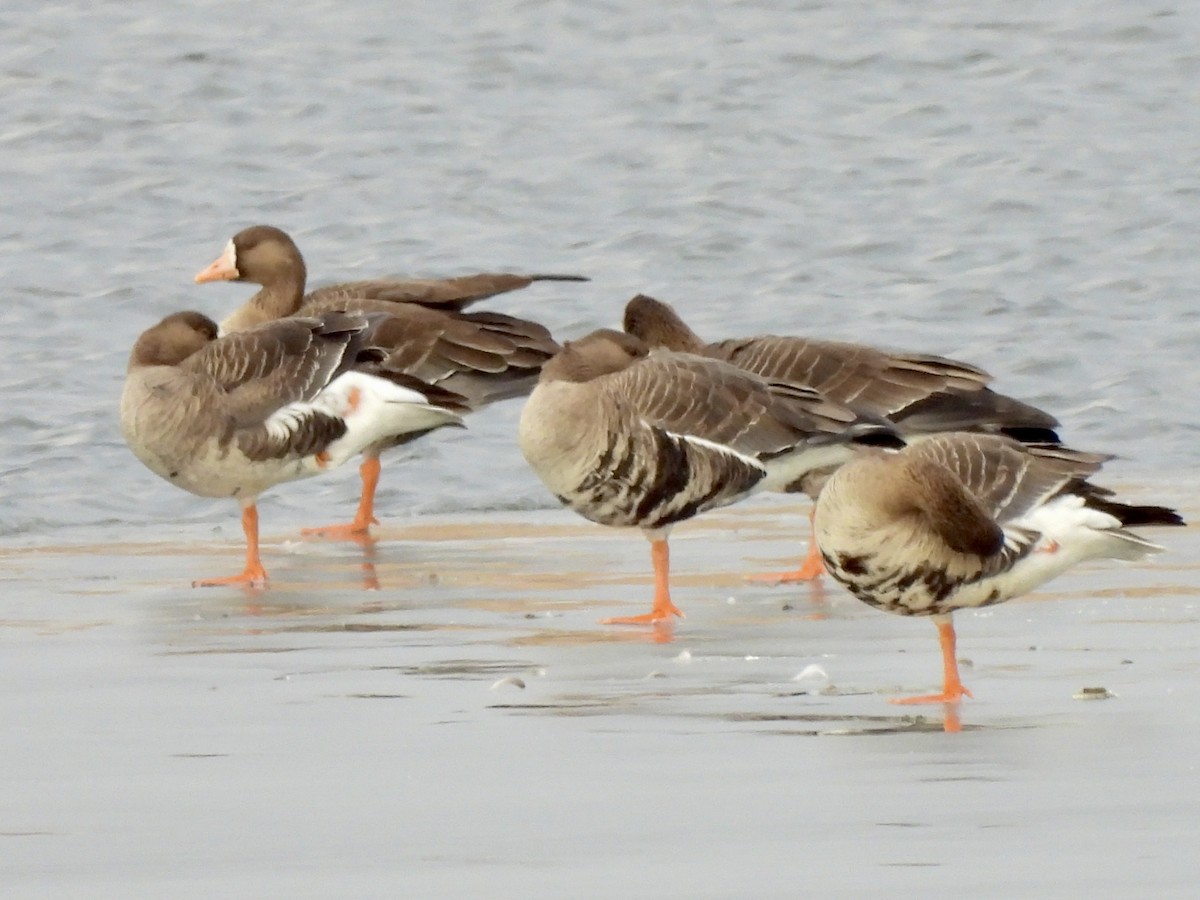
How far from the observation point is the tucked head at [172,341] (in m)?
12.6

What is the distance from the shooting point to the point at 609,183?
2588 centimetres

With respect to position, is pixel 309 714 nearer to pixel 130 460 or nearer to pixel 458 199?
pixel 130 460

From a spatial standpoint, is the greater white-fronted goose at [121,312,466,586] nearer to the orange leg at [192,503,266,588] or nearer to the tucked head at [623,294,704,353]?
the orange leg at [192,503,266,588]

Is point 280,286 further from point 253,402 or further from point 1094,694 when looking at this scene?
point 1094,694

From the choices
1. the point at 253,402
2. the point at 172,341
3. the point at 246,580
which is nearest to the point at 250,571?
the point at 246,580

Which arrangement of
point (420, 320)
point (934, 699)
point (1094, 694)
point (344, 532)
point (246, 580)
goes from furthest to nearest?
point (420, 320) < point (344, 532) < point (246, 580) < point (1094, 694) < point (934, 699)

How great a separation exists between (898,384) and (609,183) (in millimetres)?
13874

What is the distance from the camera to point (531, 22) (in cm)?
3155

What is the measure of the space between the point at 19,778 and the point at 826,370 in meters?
6.03

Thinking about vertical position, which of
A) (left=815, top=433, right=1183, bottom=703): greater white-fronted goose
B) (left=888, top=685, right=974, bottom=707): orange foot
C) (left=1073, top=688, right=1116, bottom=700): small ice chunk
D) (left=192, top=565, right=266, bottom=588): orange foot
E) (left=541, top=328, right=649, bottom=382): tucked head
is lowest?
(left=192, top=565, right=266, bottom=588): orange foot

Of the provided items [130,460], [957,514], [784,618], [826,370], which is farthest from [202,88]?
[957,514]

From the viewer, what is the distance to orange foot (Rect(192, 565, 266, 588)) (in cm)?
1154

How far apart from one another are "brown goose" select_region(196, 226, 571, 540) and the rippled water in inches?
32.0

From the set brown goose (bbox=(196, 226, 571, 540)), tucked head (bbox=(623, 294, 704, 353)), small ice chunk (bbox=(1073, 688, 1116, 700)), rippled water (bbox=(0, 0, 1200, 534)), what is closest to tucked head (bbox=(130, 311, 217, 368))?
brown goose (bbox=(196, 226, 571, 540))
